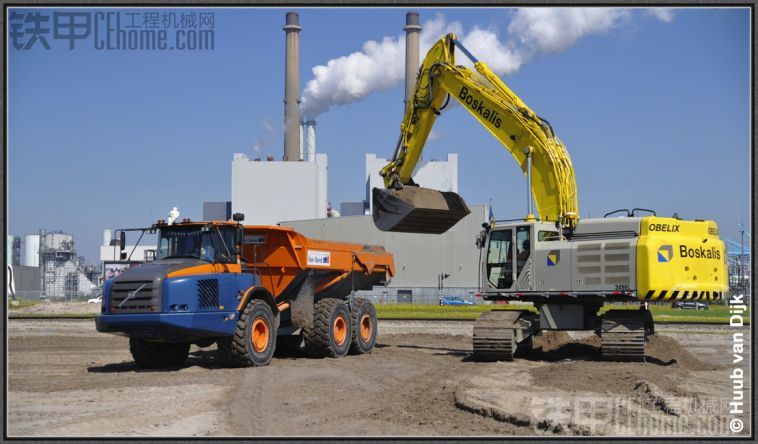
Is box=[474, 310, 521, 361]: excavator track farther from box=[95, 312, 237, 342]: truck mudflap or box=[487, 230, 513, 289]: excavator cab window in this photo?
box=[95, 312, 237, 342]: truck mudflap

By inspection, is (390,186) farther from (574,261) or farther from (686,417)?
(686,417)

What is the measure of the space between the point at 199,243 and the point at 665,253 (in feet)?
31.9

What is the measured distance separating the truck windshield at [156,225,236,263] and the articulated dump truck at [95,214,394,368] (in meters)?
0.02

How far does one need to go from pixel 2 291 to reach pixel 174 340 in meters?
7.01

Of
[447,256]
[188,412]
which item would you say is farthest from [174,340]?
[447,256]

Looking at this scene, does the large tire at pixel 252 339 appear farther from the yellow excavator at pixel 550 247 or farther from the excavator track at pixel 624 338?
the excavator track at pixel 624 338

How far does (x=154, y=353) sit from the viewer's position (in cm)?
1873

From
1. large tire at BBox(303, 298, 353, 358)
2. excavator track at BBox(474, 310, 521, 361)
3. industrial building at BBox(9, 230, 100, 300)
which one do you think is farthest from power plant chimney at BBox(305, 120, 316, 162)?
excavator track at BBox(474, 310, 521, 361)

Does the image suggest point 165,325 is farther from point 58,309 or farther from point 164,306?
point 58,309

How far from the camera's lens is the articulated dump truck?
16766 millimetres

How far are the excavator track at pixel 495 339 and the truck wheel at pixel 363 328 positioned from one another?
3227 millimetres

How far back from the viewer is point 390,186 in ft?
75.8

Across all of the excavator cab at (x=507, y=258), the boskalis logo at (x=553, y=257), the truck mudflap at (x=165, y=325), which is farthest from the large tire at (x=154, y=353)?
the boskalis logo at (x=553, y=257)

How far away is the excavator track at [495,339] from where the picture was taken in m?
20.0
